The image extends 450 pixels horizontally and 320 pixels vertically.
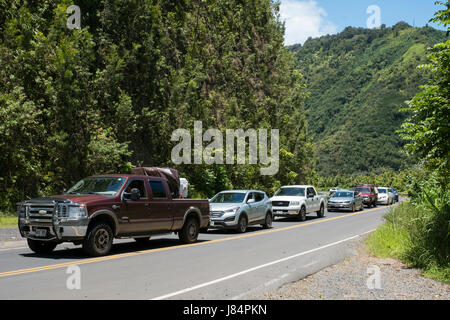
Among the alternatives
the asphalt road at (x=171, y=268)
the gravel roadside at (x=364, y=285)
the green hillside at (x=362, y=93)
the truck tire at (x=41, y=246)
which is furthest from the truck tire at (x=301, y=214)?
the green hillside at (x=362, y=93)

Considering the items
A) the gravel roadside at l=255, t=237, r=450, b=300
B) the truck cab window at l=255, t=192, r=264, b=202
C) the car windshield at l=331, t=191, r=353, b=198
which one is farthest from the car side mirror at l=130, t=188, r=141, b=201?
the car windshield at l=331, t=191, r=353, b=198

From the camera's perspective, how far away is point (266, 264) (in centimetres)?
→ 1050

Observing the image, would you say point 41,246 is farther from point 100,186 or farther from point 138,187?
point 138,187

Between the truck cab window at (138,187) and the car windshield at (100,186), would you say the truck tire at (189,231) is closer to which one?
the truck cab window at (138,187)

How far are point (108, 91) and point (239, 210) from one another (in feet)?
40.5

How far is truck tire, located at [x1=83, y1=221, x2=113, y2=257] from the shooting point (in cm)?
1109

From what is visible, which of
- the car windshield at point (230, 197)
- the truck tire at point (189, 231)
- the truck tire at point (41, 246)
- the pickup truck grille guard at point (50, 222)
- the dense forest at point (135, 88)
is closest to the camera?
the pickup truck grille guard at point (50, 222)

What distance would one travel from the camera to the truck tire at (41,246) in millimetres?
11766

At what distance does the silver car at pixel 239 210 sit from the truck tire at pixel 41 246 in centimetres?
726

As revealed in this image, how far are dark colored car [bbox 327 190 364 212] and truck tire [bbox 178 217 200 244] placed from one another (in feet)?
67.1

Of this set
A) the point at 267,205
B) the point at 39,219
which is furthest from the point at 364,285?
the point at 267,205

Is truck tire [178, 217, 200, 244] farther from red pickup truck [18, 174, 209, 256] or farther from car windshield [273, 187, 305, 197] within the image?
car windshield [273, 187, 305, 197]

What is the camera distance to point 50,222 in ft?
35.7
